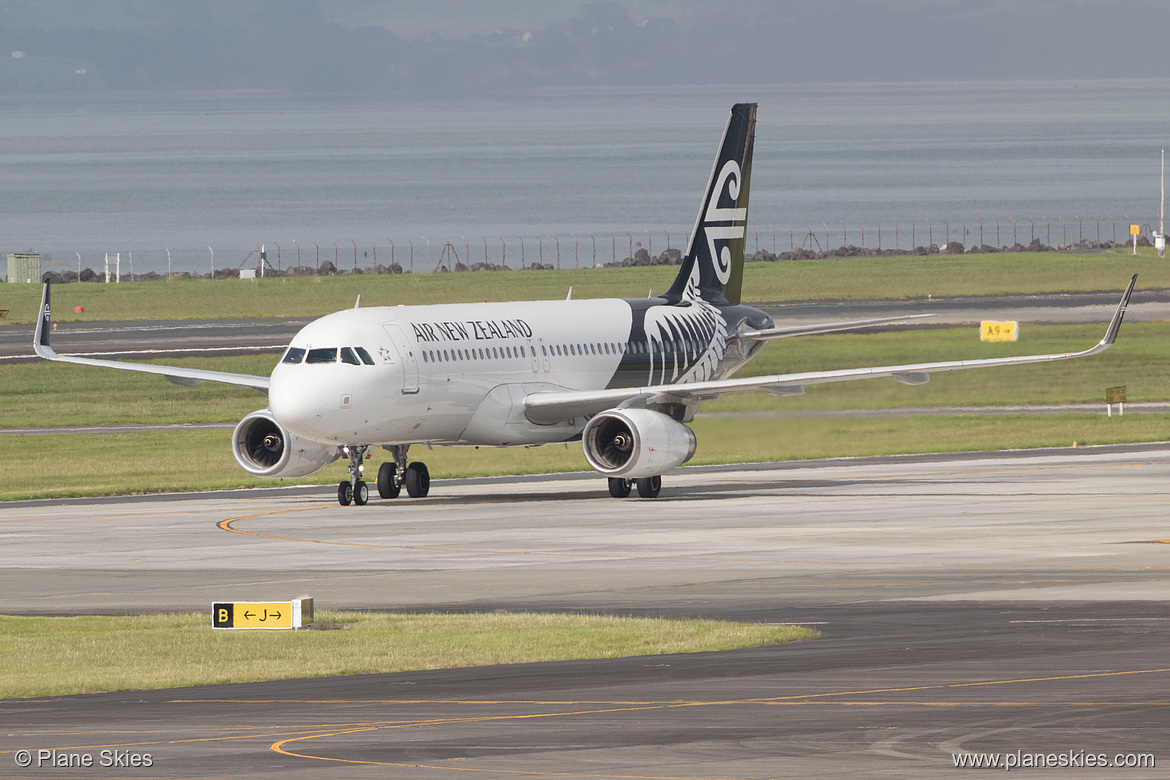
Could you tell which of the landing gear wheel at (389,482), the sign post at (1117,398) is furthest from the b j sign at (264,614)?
the sign post at (1117,398)

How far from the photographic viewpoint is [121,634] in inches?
1122

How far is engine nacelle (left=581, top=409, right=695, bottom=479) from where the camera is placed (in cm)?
4994

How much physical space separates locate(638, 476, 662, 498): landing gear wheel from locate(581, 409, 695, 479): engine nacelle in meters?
0.87

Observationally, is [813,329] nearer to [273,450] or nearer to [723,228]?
[723,228]

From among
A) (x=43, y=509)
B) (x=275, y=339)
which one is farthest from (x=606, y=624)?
(x=275, y=339)

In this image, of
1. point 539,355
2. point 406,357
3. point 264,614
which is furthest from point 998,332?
point 264,614

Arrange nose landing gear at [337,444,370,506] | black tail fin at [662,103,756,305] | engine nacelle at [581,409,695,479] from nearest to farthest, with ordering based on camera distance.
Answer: engine nacelle at [581,409,695,479], nose landing gear at [337,444,370,506], black tail fin at [662,103,756,305]

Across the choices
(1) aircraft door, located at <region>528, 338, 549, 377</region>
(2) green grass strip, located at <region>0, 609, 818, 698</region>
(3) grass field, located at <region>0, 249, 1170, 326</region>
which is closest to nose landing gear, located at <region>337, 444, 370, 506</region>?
(1) aircraft door, located at <region>528, 338, 549, 377</region>

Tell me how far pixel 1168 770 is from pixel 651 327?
1648 inches

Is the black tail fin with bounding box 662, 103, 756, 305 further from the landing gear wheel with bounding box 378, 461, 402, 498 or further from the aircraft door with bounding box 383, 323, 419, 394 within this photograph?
the aircraft door with bounding box 383, 323, 419, 394

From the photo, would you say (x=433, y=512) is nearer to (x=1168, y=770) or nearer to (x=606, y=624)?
(x=606, y=624)

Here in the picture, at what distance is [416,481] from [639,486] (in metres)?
6.32

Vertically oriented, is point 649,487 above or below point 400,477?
below

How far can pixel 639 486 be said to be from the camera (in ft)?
172
